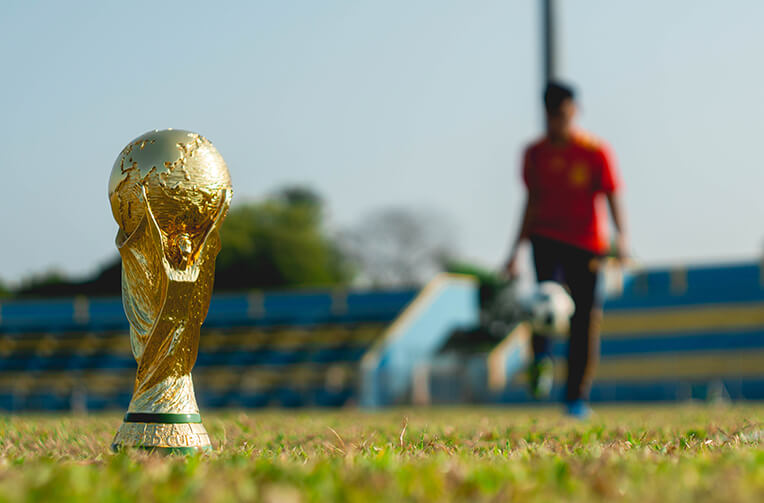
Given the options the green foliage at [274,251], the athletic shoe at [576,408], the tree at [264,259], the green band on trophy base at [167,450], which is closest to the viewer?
the green band on trophy base at [167,450]

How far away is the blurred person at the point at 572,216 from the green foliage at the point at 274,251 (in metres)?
39.6

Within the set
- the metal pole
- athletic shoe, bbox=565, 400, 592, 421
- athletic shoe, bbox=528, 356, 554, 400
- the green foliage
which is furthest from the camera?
the green foliage

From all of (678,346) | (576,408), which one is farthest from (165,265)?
(678,346)

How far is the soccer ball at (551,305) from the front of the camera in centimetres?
508

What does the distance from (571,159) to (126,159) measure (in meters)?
3.39

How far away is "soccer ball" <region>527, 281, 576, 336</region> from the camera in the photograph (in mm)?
5082

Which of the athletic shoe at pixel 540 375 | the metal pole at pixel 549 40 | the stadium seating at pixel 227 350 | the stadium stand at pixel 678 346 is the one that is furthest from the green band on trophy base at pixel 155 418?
the stadium stand at pixel 678 346

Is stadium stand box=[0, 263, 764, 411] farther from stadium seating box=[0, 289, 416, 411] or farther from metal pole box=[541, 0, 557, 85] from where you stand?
metal pole box=[541, 0, 557, 85]

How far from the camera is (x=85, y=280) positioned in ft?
147

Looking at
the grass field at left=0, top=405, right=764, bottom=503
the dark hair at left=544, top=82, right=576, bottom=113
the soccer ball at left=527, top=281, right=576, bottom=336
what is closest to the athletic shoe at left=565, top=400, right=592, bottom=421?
the soccer ball at left=527, top=281, right=576, bottom=336

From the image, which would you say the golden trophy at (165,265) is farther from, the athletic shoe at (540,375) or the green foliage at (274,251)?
the green foliage at (274,251)

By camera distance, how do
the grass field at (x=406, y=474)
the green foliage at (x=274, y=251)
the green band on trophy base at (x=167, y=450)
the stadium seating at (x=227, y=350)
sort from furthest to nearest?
the green foliage at (x=274, y=251)
the stadium seating at (x=227, y=350)
the green band on trophy base at (x=167, y=450)
the grass field at (x=406, y=474)

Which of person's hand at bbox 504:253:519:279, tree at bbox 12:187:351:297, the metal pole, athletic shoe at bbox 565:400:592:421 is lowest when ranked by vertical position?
tree at bbox 12:187:351:297

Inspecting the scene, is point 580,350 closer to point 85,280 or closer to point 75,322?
point 75,322
